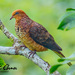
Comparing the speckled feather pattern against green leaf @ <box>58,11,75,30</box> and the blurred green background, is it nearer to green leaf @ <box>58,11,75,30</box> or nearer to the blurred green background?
the blurred green background

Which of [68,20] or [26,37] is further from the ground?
[68,20]

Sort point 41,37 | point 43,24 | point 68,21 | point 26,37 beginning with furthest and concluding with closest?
point 43,24
point 41,37
point 26,37
point 68,21

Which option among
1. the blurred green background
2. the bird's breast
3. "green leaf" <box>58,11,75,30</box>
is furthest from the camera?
the blurred green background

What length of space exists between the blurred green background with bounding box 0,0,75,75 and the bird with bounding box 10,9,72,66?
1204mm

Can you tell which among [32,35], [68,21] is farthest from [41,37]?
[68,21]

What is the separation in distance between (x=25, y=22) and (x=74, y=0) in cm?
332

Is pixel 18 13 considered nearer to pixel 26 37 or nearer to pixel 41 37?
pixel 26 37

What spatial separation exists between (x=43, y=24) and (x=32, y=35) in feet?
7.76

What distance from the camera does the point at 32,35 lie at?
3.26 metres

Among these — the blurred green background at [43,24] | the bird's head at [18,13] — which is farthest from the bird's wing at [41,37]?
the blurred green background at [43,24]

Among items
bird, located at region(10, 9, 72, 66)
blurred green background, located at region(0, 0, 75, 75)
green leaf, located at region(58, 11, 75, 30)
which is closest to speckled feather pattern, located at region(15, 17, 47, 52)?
bird, located at region(10, 9, 72, 66)

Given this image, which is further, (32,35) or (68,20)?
(32,35)

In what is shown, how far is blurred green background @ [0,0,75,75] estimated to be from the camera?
15.9 feet

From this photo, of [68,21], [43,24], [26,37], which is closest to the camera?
[68,21]
